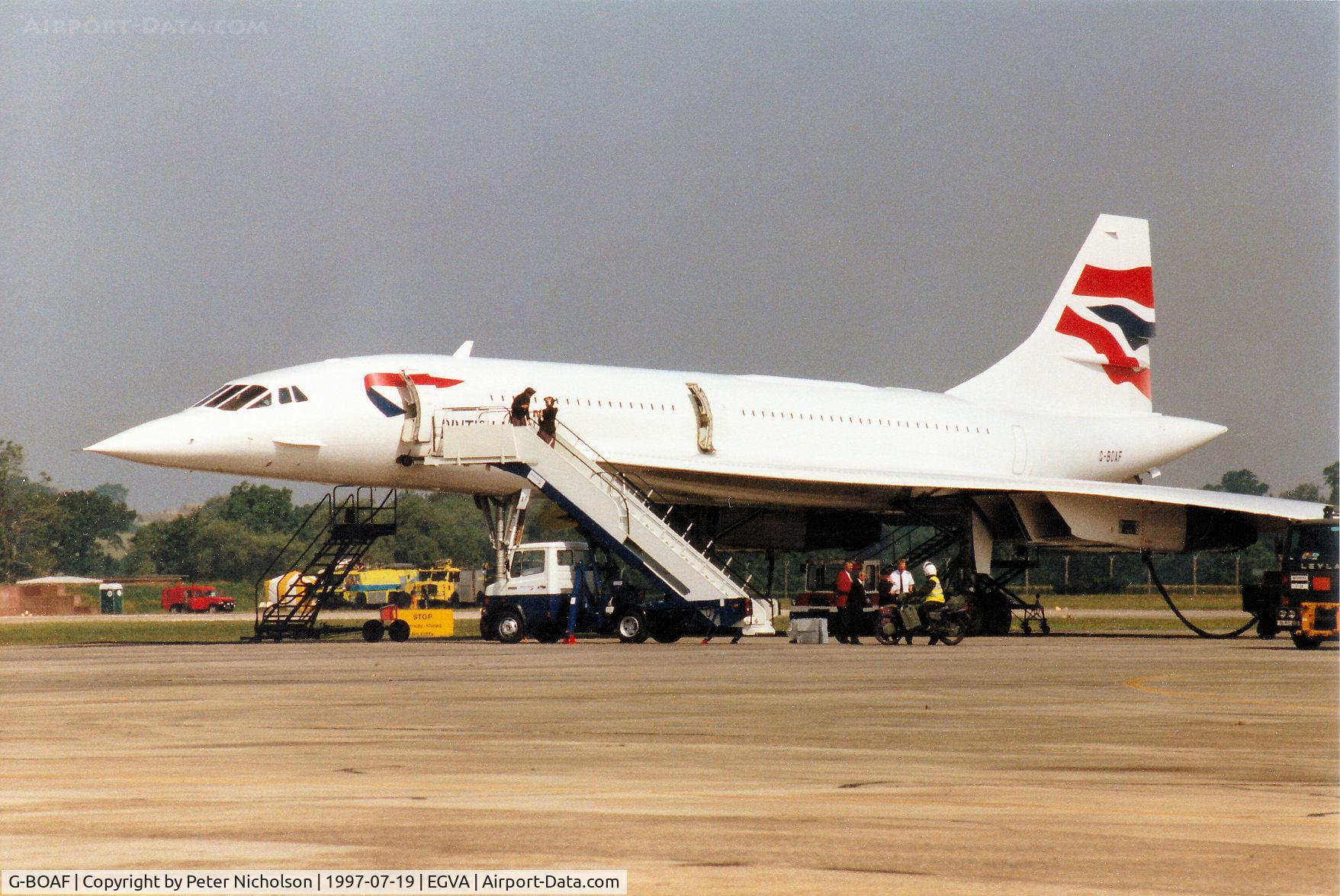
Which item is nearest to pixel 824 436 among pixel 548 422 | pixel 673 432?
pixel 673 432

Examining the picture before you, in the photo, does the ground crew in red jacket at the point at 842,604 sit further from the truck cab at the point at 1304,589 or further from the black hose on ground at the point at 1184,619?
the truck cab at the point at 1304,589

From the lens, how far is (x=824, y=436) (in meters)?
36.5

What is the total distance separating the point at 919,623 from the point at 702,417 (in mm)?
7526

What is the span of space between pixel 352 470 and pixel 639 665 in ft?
36.6

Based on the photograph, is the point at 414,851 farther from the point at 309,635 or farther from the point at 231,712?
the point at 309,635

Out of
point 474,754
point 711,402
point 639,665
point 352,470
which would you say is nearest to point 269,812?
point 474,754

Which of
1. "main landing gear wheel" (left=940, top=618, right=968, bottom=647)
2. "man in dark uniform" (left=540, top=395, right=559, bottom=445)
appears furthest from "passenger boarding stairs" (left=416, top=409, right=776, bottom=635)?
"main landing gear wheel" (left=940, top=618, right=968, bottom=647)

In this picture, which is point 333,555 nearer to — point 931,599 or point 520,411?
point 520,411

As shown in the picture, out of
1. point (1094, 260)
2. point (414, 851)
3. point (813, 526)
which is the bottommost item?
point (414, 851)

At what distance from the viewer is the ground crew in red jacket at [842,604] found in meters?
30.0

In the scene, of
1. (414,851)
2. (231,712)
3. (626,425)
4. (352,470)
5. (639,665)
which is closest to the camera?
(414,851)

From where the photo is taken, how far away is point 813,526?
38.3m

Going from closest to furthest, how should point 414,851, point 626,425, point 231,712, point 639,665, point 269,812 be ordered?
1. point 414,851
2. point 269,812
3. point 231,712
4. point 639,665
5. point 626,425

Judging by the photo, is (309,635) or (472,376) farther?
(309,635)
